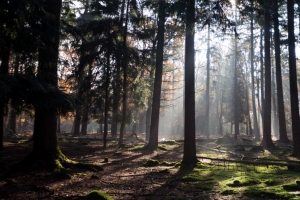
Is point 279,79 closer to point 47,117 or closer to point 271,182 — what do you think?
point 271,182

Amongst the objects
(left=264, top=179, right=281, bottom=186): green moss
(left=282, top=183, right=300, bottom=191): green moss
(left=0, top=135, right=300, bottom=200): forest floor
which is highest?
(left=282, top=183, right=300, bottom=191): green moss

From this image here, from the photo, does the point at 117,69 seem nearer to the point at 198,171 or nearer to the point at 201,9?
the point at 201,9

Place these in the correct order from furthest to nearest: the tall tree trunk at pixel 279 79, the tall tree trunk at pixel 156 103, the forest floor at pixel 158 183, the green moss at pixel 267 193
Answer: the tall tree trunk at pixel 279 79, the tall tree trunk at pixel 156 103, the forest floor at pixel 158 183, the green moss at pixel 267 193

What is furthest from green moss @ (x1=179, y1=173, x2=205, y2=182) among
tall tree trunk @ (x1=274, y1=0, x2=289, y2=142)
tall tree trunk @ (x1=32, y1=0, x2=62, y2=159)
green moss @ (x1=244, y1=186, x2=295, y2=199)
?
tall tree trunk @ (x1=274, y1=0, x2=289, y2=142)

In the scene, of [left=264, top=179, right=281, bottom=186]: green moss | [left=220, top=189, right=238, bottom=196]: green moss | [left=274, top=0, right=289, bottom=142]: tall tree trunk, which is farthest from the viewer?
[left=274, top=0, right=289, bottom=142]: tall tree trunk

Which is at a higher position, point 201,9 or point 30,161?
point 201,9

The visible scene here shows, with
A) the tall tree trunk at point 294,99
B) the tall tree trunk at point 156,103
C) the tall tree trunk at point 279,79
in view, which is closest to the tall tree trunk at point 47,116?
the tall tree trunk at point 156,103

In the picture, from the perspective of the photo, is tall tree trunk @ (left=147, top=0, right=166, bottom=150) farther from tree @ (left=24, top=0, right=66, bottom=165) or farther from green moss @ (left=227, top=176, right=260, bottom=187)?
green moss @ (left=227, top=176, right=260, bottom=187)

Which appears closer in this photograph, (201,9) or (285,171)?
(285,171)

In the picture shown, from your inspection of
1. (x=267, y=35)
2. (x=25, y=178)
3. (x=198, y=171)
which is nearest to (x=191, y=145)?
(x=198, y=171)

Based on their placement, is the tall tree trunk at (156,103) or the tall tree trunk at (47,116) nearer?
the tall tree trunk at (47,116)

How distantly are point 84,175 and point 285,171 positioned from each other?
692 centimetres

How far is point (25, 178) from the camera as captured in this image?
8.78 metres

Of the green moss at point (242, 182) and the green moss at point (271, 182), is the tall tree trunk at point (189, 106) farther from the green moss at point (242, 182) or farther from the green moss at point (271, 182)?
the green moss at point (271, 182)
